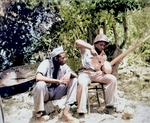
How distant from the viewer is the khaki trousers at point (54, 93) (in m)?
2.13

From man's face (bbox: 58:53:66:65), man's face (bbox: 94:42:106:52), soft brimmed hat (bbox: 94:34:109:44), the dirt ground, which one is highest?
soft brimmed hat (bbox: 94:34:109:44)

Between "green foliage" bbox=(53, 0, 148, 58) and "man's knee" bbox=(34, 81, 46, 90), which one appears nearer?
"man's knee" bbox=(34, 81, 46, 90)

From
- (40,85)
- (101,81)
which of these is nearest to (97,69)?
(101,81)

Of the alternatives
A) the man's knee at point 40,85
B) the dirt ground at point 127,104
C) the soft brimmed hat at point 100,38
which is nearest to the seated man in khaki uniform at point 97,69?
the soft brimmed hat at point 100,38

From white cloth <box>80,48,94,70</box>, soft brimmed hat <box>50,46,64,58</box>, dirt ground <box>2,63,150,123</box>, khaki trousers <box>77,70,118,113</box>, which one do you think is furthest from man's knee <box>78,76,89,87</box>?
soft brimmed hat <box>50,46,64,58</box>

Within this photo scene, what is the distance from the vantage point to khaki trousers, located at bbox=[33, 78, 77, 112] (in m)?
2.13

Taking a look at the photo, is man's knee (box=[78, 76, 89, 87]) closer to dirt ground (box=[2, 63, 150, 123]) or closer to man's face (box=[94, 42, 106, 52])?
dirt ground (box=[2, 63, 150, 123])

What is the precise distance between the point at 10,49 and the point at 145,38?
5.09 feet

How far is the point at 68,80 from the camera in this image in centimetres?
218

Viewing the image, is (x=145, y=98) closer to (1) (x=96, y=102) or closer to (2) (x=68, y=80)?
(1) (x=96, y=102)

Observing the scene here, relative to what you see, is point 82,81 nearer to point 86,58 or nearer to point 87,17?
point 86,58

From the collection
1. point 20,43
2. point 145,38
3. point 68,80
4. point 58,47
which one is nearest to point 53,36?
point 58,47

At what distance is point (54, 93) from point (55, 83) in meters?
0.12

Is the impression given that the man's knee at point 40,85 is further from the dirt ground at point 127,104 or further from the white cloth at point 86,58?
the white cloth at point 86,58
